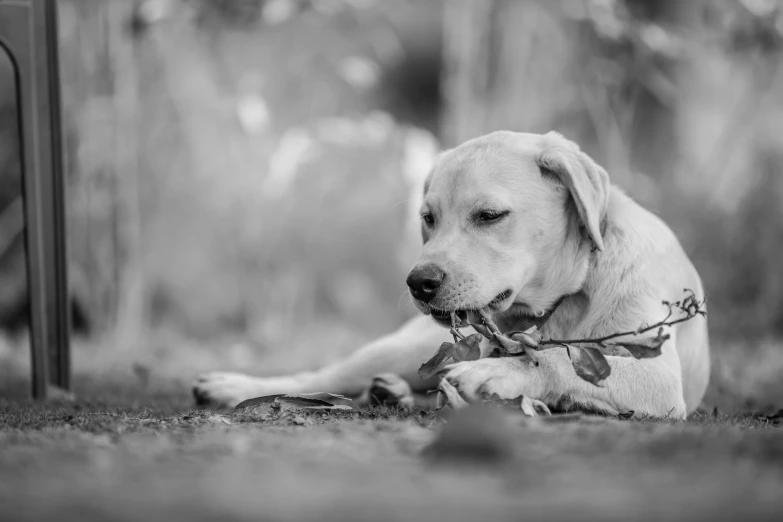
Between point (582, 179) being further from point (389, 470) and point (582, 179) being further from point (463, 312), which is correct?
point (389, 470)

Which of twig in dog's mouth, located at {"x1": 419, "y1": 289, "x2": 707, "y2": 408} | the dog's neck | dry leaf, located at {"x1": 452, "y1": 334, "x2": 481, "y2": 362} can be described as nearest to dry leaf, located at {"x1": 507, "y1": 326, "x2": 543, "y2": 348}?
twig in dog's mouth, located at {"x1": 419, "y1": 289, "x2": 707, "y2": 408}

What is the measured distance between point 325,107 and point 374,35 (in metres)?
0.77

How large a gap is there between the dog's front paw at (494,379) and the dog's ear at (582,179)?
600 millimetres

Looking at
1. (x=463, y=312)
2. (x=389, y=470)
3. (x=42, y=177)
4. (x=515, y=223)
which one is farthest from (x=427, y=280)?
(x=42, y=177)

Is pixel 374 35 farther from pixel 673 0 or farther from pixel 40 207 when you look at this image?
pixel 40 207

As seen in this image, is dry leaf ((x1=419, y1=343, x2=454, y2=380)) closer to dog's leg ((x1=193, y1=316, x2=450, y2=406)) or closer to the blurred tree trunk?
dog's leg ((x1=193, y1=316, x2=450, y2=406))

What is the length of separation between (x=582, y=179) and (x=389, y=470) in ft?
5.73

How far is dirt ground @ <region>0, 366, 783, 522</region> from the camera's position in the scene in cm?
139

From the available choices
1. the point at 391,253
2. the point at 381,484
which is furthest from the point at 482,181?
the point at 391,253

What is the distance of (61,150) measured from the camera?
13.0 feet

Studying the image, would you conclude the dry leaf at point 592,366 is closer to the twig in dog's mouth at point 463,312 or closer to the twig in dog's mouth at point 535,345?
the twig in dog's mouth at point 535,345

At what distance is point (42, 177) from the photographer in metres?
3.89

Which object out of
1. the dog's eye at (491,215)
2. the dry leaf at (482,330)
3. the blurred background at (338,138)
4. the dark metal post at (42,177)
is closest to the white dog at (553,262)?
the dog's eye at (491,215)

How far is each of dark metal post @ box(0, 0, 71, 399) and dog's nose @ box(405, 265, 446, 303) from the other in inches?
70.2
